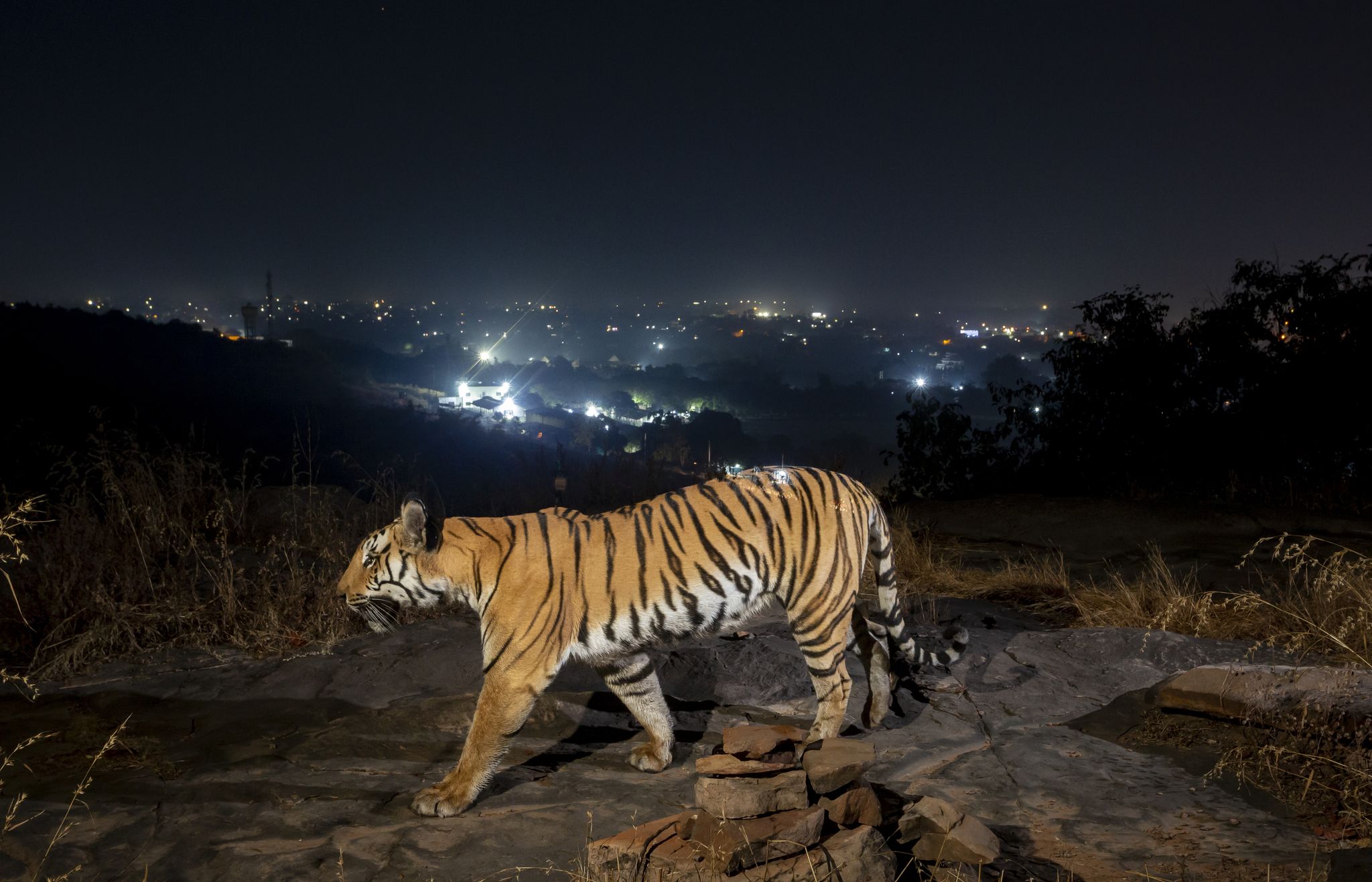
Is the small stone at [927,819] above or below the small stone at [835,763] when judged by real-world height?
below

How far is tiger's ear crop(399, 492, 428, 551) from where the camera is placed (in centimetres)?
406

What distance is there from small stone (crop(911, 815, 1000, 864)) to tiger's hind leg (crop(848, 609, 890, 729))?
5.23ft

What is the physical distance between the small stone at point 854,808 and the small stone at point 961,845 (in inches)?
8.7

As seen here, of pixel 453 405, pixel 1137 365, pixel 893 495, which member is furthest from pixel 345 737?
pixel 453 405

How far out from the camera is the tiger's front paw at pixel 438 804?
3.64 m

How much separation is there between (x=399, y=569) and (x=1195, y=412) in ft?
43.3

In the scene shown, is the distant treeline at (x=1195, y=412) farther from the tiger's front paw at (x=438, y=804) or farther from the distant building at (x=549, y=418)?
the distant building at (x=549, y=418)

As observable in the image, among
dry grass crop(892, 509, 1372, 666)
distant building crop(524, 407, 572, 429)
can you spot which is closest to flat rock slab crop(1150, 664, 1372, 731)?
dry grass crop(892, 509, 1372, 666)

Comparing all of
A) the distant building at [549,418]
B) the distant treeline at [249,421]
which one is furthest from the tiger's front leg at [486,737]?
the distant building at [549,418]

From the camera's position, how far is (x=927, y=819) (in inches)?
118

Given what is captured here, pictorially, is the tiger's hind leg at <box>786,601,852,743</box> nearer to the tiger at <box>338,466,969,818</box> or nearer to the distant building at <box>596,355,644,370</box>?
the tiger at <box>338,466,969,818</box>

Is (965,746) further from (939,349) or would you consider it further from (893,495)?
(939,349)

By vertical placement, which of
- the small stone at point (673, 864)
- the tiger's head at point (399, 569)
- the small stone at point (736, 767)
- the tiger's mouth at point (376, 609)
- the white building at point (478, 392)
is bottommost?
the small stone at point (673, 864)

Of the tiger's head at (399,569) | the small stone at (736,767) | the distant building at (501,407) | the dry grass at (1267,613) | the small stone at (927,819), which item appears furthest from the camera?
the distant building at (501,407)
